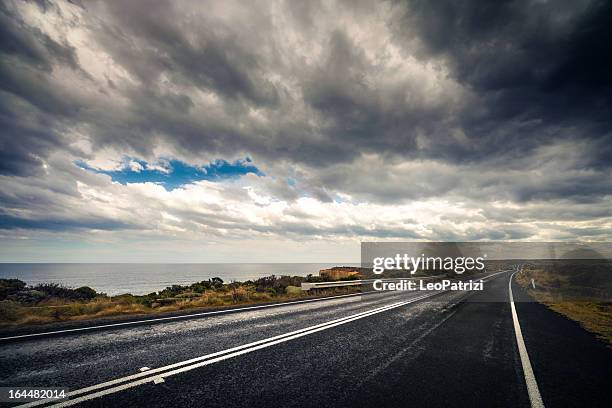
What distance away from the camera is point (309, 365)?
4645 millimetres

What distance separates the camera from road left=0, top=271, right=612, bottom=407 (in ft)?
11.7

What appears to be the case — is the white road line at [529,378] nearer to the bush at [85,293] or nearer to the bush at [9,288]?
the bush at [85,293]

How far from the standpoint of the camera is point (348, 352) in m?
5.44

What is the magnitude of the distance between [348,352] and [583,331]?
8447mm

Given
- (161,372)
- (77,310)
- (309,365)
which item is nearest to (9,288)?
(77,310)

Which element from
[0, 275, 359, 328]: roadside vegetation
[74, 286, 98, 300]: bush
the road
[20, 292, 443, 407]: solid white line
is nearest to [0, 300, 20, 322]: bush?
[0, 275, 359, 328]: roadside vegetation

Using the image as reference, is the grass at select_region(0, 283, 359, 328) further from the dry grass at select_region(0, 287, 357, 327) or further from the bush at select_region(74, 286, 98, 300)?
the bush at select_region(74, 286, 98, 300)

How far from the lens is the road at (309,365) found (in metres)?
3.57

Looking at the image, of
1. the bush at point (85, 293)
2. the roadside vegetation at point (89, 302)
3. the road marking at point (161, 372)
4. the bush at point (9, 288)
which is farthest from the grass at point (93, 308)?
the road marking at point (161, 372)

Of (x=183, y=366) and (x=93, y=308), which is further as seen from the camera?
(x=93, y=308)

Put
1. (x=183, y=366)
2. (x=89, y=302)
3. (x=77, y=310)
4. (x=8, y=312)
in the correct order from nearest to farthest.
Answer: (x=183, y=366) → (x=8, y=312) → (x=77, y=310) → (x=89, y=302)

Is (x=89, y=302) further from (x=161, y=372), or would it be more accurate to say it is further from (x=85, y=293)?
(x=161, y=372)

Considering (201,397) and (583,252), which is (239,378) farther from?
(583,252)

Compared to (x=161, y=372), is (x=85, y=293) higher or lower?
lower
